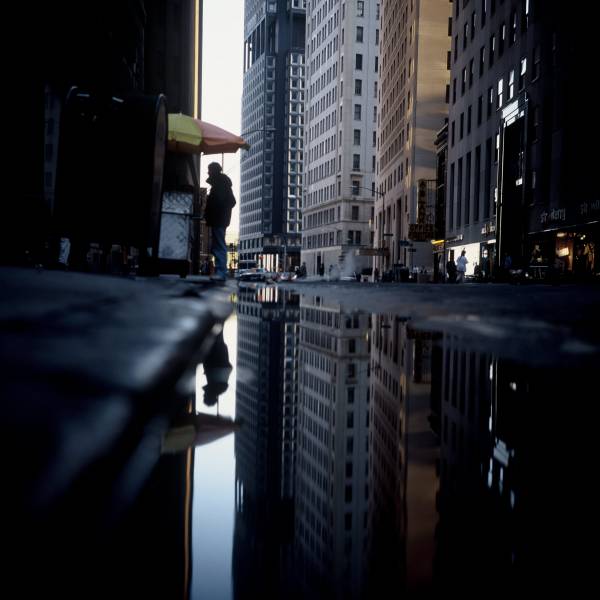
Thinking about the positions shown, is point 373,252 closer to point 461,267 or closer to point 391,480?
point 461,267

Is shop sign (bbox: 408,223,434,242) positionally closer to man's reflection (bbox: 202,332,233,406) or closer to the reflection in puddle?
man's reflection (bbox: 202,332,233,406)

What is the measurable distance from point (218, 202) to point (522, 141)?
3042cm

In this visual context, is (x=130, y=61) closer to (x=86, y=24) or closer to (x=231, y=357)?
(x=86, y=24)

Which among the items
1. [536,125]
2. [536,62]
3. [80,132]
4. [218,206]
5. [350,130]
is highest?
[350,130]

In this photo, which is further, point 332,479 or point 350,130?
point 350,130

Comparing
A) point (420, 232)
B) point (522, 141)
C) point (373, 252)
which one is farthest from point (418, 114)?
point (522, 141)

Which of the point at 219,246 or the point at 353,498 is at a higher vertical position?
the point at 219,246

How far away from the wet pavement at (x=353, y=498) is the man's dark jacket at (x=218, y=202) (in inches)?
416

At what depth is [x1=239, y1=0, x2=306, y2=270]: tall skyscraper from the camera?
15812cm

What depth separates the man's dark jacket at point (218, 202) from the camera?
13078mm

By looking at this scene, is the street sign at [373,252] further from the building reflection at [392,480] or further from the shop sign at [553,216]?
the building reflection at [392,480]

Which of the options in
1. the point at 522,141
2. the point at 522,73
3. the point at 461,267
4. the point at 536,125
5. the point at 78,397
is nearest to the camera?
the point at 78,397

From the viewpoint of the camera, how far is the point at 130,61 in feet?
63.5

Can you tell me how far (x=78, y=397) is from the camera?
1.03 meters
